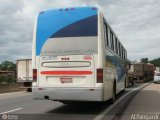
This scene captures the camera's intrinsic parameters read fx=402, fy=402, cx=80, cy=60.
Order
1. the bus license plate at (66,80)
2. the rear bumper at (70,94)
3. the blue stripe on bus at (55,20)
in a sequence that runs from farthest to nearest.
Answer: the blue stripe on bus at (55,20) < the bus license plate at (66,80) < the rear bumper at (70,94)

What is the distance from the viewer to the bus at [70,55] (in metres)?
14.0

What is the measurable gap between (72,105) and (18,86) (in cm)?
2072

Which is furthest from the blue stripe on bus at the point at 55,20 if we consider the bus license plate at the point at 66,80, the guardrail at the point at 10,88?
the guardrail at the point at 10,88

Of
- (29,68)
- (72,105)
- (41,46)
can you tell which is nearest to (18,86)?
(29,68)

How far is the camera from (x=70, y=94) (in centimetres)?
1393

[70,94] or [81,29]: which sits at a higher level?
[81,29]

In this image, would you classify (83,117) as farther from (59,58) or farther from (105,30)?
(105,30)

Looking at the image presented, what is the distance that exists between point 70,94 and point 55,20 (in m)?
2.82

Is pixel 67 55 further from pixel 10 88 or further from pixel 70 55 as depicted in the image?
pixel 10 88

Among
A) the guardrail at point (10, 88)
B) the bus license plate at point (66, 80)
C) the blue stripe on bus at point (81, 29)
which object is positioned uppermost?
the blue stripe on bus at point (81, 29)

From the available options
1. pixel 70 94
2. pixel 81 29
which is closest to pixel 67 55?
pixel 81 29

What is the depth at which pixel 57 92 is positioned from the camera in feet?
46.1

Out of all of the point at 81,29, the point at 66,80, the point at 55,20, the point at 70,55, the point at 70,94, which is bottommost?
the point at 70,94

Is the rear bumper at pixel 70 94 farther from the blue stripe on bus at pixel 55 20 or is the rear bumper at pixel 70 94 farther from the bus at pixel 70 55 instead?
the blue stripe on bus at pixel 55 20
